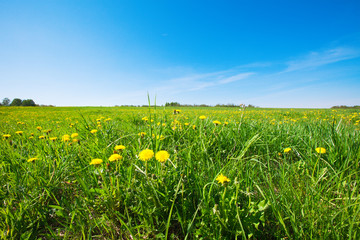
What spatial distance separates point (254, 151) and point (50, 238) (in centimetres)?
232

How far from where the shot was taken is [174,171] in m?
1.37

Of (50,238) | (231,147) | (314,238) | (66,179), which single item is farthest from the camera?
(231,147)

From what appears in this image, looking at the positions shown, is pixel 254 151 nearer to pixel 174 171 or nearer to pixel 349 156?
pixel 349 156

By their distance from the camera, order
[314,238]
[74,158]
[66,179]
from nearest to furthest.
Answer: [314,238]
[66,179]
[74,158]

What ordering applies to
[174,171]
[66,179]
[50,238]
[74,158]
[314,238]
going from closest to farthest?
[314,238], [50,238], [174,171], [66,179], [74,158]

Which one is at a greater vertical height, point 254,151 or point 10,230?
point 254,151

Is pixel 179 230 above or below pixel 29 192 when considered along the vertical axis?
below

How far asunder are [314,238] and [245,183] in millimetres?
541

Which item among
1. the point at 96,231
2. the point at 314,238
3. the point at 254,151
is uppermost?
the point at 254,151

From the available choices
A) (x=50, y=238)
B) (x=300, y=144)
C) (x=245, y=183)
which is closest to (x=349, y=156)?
(x=300, y=144)

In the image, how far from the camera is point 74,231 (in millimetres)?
1090

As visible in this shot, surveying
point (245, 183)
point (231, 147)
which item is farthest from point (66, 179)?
point (231, 147)

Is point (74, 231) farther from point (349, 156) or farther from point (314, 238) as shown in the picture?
point (349, 156)

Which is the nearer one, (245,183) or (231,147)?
(245,183)
